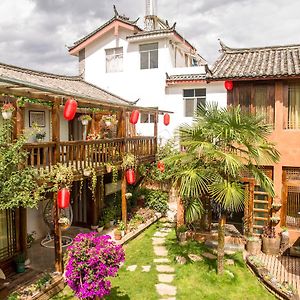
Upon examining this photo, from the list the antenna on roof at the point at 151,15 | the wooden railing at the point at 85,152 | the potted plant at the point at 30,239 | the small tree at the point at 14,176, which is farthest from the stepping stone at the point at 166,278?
→ the antenna on roof at the point at 151,15

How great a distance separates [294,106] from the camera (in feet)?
44.1

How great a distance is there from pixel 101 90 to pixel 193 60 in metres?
9.13

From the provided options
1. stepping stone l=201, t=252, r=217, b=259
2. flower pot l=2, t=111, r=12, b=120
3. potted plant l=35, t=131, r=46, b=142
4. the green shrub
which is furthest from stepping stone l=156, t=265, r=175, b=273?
potted plant l=35, t=131, r=46, b=142

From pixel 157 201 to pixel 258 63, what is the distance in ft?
29.5

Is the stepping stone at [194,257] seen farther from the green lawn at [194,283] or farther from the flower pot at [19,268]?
the flower pot at [19,268]

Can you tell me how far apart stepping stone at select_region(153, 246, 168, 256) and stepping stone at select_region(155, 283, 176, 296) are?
8.03ft

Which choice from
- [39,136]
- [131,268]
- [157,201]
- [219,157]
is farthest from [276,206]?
[39,136]

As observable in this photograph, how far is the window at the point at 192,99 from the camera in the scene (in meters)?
21.1

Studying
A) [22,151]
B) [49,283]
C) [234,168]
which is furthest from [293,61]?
[49,283]

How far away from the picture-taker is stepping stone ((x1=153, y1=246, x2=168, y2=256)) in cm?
1267

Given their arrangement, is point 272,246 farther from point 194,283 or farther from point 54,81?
point 54,81

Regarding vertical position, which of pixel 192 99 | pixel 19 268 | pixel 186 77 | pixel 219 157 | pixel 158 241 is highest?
pixel 186 77

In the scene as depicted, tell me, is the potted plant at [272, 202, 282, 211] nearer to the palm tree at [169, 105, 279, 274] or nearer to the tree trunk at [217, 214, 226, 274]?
the palm tree at [169, 105, 279, 274]

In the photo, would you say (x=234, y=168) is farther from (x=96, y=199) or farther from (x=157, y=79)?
(x=157, y=79)
